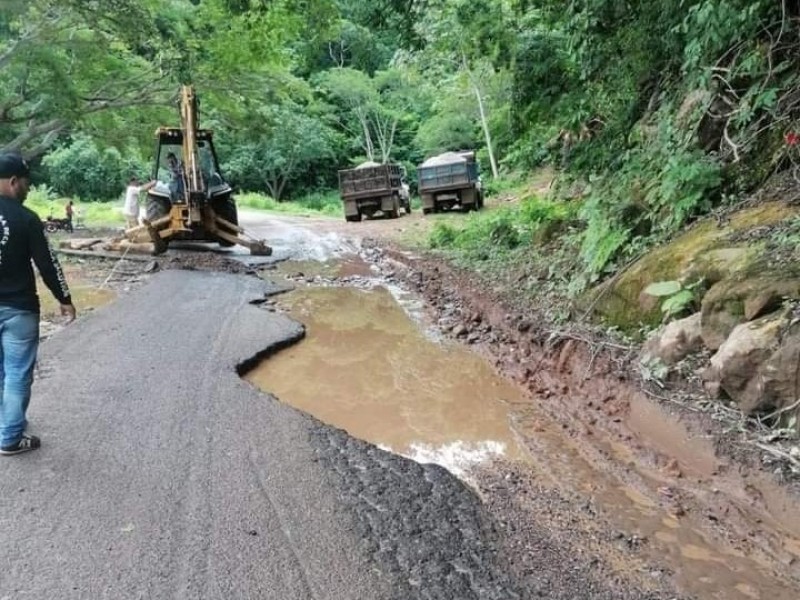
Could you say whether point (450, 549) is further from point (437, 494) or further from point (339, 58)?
point (339, 58)

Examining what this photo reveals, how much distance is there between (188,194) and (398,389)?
25.4 feet

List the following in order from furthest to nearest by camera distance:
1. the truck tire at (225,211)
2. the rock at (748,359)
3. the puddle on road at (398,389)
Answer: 1. the truck tire at (225,211)
2. the puddle on road at (398,389)
3. the rock at (748,359)

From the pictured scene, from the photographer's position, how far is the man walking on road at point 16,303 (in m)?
4.00

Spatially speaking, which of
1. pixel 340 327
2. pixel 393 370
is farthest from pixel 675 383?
pixel 340 327

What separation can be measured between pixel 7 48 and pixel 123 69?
3538 millimetres

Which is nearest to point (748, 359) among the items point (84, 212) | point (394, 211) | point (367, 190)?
point (367, 190)

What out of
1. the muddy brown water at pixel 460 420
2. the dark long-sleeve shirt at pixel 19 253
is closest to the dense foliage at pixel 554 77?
the muddy brown water at pixel 460 420

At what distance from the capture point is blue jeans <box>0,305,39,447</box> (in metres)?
4.02

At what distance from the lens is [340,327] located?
8094mm

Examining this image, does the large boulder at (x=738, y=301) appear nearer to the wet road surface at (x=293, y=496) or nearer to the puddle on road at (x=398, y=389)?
the wet road surface at (x=293, y=496)

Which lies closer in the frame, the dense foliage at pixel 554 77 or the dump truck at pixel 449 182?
the dense foliage at pixel 554 77

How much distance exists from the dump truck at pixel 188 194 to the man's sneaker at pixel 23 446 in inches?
335

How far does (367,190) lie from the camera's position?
22.9 meters

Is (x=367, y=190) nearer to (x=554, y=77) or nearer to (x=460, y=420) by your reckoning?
(x=554, y=77)
